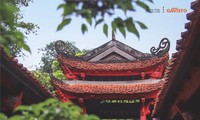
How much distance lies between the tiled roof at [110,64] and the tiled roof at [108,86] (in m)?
0.64

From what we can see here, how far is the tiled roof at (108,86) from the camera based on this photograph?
1368 cm

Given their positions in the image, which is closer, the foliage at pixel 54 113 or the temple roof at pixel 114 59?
the foliage at pixel 54 113

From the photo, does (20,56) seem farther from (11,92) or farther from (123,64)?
(11,92)

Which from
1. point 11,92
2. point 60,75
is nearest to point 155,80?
point 11,92

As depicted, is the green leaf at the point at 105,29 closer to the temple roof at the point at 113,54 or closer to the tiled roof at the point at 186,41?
the tiled roof at the point at 186,41

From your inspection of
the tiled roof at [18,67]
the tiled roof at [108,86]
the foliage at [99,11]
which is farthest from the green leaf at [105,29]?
the tiled roof at [108,86]

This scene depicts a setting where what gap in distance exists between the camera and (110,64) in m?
15.8

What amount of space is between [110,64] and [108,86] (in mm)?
1436

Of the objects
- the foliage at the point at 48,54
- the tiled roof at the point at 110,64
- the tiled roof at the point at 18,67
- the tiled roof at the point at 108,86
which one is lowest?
the tiled roof at the point at 18,67

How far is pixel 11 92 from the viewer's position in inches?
243

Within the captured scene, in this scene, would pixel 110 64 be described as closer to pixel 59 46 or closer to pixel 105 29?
pixel 59 46

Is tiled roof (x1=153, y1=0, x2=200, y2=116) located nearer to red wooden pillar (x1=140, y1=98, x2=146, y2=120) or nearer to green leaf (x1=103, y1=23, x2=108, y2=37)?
green leaf (x1=103, y1=23, x2=108, y2=37)

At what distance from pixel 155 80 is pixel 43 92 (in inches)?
315

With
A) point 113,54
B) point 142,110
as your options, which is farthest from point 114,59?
point 142,110
